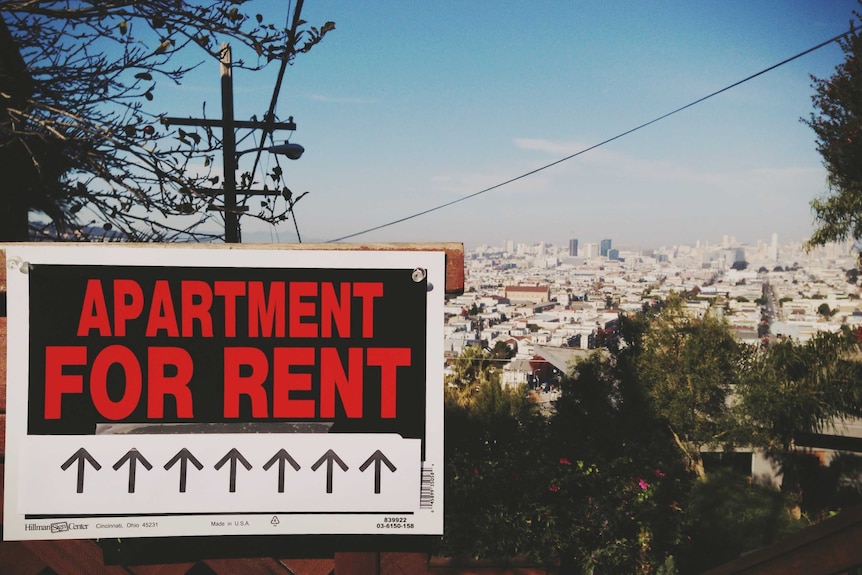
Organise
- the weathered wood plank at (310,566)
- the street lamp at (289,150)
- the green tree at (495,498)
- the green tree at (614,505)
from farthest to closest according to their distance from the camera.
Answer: the street lamp at (289,150) → the green tree at (614,505) → the green tree at (495,498) → the weathered wood plank at (310,566)

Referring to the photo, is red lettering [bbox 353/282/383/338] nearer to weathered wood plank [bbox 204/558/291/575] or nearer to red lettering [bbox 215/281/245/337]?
A: red lettering [bbox 215/281/245/337]

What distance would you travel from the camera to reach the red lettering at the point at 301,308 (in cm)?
185

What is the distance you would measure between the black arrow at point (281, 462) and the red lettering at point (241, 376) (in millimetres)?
157

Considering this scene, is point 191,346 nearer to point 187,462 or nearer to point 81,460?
point 187,462

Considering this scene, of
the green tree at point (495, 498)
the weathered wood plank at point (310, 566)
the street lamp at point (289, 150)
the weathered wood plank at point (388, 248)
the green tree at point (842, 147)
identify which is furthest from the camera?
the green tree at point (842, 147)

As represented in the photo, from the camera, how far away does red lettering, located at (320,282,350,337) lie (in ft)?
6.09

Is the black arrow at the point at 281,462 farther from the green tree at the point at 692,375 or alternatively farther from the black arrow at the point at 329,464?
the green tree at the point at 692,375

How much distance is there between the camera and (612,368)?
57.4 ft

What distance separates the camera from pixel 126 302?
184 centimetres

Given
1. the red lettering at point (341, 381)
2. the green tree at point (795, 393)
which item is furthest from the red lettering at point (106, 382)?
the green tree at point (795, 393)

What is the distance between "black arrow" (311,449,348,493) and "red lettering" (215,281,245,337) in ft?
1.37

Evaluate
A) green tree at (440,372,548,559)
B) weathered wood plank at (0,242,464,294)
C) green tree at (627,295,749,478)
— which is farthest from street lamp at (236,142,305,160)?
green tree at (627,295,749,478)

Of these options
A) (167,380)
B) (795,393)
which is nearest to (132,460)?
(167,380)

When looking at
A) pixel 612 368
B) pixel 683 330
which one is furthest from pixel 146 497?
pixel 612 368
